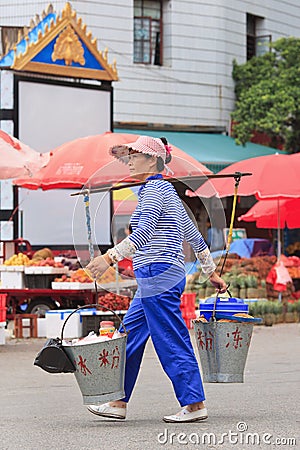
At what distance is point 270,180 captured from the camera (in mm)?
17219

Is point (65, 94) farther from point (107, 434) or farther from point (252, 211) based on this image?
point (107, 434)

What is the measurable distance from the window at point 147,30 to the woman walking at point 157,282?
20901 mm

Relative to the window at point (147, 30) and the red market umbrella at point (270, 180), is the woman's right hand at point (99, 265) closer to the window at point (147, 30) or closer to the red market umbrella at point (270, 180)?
the red market umbrella at point (270, 180)

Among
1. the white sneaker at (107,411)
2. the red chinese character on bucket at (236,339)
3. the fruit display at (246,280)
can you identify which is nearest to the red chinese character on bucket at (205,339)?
the red chinese character on bucket at (236,339)

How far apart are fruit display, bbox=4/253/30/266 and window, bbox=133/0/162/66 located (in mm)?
13024

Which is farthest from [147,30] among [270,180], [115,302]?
[115,302]

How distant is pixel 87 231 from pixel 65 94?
11.6 m

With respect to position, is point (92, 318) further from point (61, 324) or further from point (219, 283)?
point (219, 283)

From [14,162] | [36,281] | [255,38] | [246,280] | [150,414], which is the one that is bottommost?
[246,280]

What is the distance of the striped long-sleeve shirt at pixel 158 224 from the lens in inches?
288

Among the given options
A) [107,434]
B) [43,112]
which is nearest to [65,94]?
[43,112]

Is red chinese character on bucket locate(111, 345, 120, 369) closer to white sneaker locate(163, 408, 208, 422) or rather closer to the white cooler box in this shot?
white sneaker locate(163, 408, 208, 422)

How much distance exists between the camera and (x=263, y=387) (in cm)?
959

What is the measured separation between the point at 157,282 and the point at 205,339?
60 cm
